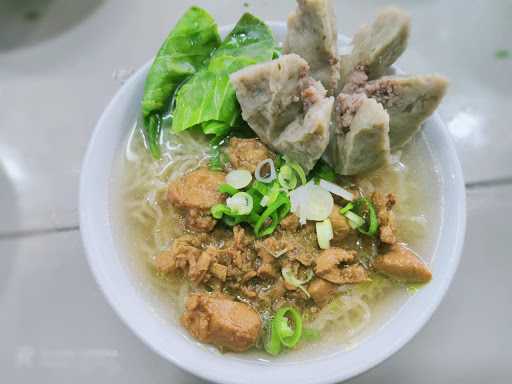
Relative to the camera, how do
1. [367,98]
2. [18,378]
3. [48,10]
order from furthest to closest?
[48,10]
[18,378]
[367,98]

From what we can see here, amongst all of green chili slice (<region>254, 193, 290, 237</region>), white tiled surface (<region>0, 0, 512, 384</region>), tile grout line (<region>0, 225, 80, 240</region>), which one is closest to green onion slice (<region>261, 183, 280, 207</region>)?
green chili slice (<region>254, 193, 290, 237</region>)

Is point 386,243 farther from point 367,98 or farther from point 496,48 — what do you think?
point 496,48

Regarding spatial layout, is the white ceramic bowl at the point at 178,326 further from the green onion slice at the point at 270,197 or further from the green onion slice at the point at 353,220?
the green onion slice at the point at 270,197

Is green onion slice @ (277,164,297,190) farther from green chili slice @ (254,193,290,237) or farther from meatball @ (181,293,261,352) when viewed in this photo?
meatball @ (181,293,261,352)

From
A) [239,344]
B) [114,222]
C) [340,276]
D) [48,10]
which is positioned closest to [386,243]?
[340,276]

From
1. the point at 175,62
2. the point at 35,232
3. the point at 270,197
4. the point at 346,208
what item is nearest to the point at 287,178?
the point at 270,197

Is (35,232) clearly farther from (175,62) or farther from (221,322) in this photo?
(221,322)
